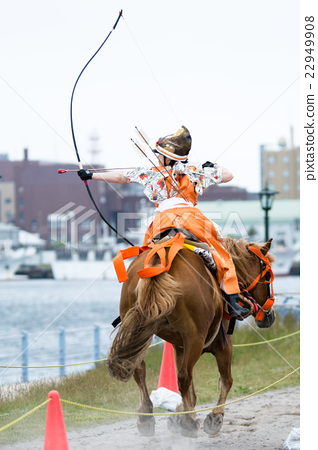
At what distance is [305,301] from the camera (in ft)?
17.4

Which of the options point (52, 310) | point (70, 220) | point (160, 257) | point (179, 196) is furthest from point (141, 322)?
point (52, 310)

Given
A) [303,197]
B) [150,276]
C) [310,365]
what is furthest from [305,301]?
[150,276]

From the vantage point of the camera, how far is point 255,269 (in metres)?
6.30

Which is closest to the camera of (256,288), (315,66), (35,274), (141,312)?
(141,312)

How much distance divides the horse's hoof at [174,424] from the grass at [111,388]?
1204mm

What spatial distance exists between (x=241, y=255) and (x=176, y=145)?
1.27 metres

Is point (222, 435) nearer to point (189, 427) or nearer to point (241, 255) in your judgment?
point (189, 427)

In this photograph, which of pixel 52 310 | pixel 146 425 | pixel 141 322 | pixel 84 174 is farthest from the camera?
pixel 52 310

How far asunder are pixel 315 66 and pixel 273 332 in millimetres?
6902

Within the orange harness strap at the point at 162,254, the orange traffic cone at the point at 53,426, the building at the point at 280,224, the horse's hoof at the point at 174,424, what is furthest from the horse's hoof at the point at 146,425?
the building at the point at 280,224

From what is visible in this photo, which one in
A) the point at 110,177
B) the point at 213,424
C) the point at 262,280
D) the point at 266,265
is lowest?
the point at 213,424

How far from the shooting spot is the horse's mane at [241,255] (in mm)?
6219

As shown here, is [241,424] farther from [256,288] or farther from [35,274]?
[35,274]

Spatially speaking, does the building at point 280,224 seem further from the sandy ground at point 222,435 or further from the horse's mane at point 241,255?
the horse's mane at point 241,255
